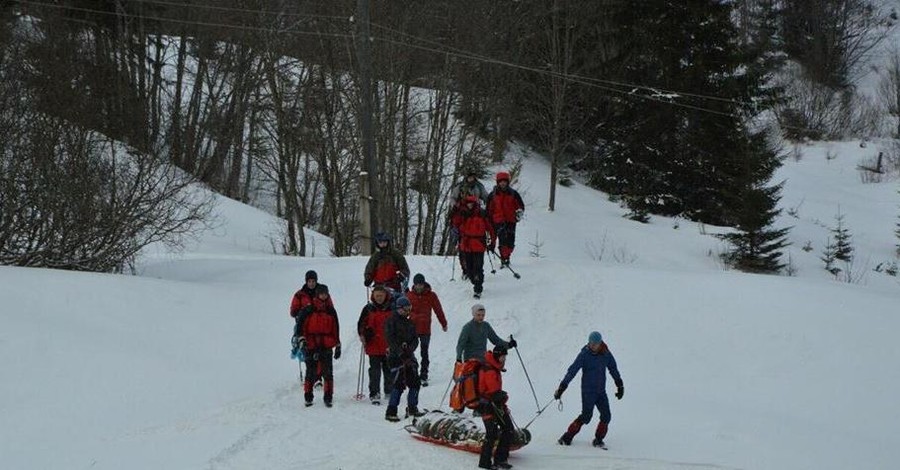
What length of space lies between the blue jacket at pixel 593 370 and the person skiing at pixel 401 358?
197 centimetres

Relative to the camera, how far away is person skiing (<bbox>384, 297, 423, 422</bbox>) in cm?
1041

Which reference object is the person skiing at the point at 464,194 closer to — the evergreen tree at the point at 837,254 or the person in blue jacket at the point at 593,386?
the person in blue jacket at the point at 593,386

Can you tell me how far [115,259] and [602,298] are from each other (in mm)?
9259

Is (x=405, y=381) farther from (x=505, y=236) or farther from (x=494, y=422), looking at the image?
(x=505, y=236)

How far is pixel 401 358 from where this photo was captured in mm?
10555

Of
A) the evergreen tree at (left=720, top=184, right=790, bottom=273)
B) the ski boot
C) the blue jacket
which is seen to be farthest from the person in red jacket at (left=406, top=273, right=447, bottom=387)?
the evergreen tree at (left=720, top=184, right=790, bottom=273)

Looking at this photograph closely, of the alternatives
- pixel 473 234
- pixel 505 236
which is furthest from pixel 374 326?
pixel 505 236

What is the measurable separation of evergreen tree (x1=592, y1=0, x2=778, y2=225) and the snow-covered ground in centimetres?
1907

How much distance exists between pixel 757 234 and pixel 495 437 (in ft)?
58.2

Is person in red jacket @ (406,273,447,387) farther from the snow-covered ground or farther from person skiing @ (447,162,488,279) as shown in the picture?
person skiing @ (447,162,488,279)

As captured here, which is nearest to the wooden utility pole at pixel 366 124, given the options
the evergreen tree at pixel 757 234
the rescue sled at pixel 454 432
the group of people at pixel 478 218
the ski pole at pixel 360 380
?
the group of people at pixel 478 218

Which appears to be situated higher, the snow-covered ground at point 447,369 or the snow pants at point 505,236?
the snow pants at point 505,236

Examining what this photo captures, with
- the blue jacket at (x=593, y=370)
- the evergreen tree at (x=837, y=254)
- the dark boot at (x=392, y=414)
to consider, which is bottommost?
the dark boot at (x=392, y=414)

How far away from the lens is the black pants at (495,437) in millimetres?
8578
